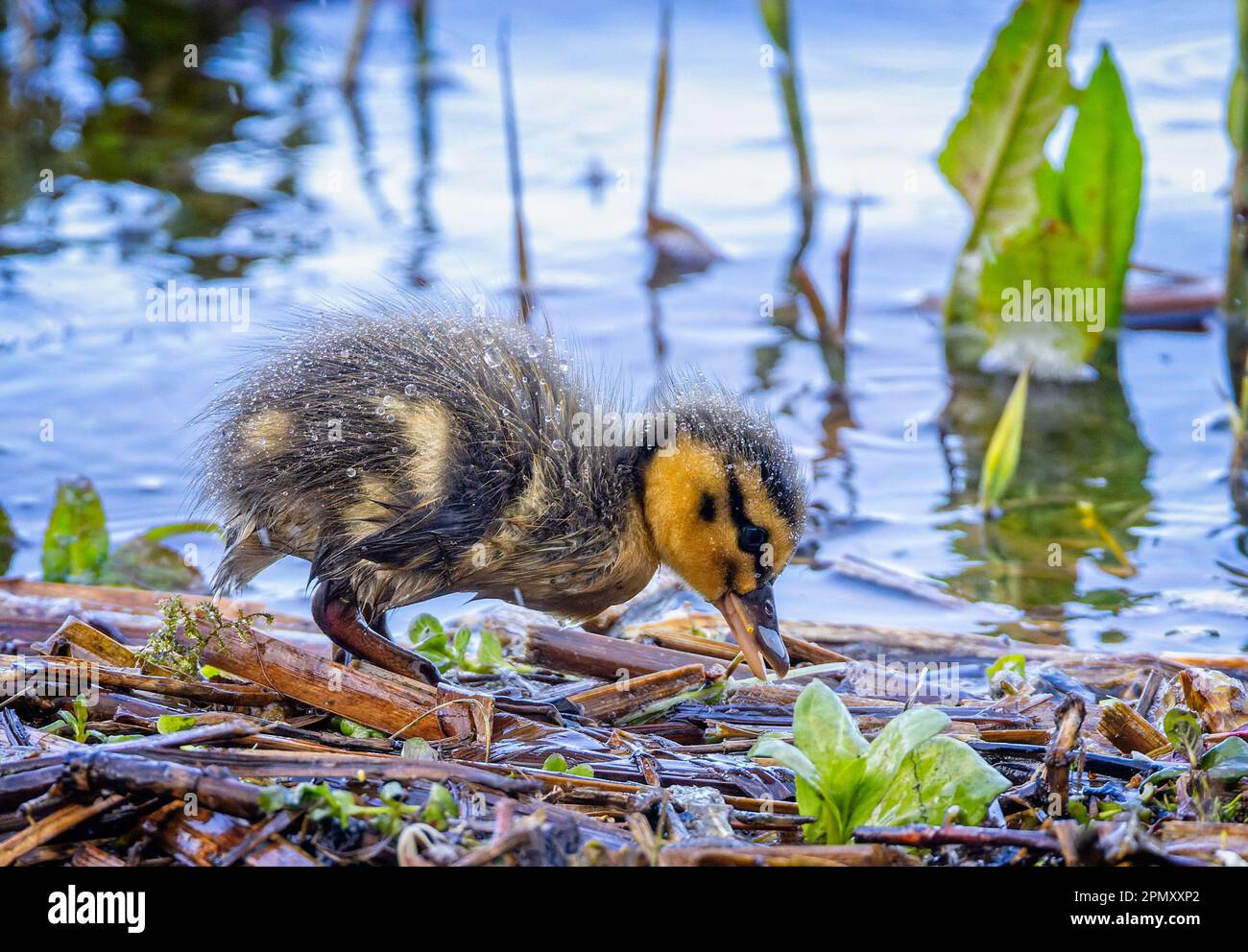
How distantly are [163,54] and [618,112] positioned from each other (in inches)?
188

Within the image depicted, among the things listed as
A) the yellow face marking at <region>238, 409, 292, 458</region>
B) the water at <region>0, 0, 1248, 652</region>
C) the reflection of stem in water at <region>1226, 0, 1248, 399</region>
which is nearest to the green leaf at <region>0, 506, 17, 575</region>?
the water at <region>0, 0, 1248, 652</region>

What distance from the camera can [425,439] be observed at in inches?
167

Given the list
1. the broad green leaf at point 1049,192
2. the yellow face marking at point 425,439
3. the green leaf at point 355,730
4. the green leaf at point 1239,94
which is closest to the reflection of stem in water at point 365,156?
the broad green leaf at point 1049,192

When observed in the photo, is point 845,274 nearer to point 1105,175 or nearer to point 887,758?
point 1105,175

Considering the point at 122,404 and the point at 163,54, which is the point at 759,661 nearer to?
the point at 122,404

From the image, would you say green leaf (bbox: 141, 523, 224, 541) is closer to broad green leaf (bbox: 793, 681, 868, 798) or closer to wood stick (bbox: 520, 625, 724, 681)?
wood stick (bbox: 520, 625, 724, 681)

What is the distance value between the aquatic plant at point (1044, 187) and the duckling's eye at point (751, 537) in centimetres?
360

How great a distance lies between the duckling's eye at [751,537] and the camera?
4.42 metres

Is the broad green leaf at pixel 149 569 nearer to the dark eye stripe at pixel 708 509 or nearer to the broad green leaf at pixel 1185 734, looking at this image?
the dark eye stripe at pixel 708 509

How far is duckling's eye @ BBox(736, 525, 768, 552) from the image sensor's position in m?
4.42

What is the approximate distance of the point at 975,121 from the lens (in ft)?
25.3

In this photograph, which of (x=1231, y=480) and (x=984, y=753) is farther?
(x=1231, y=480)

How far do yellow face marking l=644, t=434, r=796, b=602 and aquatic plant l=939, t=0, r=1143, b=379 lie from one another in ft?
11.8
